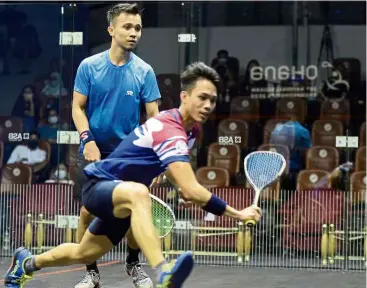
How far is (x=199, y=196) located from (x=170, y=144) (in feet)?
0.96

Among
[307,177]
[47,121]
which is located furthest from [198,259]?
[47,121]

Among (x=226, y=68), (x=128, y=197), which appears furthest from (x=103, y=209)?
(x=226, y=68)

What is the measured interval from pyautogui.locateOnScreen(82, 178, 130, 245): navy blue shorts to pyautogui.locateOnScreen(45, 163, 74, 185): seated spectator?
3812 mm

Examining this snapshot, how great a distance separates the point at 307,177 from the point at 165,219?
2806mm

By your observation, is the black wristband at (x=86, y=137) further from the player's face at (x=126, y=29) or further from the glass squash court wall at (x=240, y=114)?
the glass squash court wall at (x=240, y=114)

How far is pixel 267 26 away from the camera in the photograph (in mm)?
9234

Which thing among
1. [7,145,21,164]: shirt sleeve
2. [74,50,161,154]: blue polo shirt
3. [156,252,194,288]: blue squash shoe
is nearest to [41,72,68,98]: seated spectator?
[7,145,21,164]: shirt sleeve

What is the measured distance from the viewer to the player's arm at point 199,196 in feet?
15.9

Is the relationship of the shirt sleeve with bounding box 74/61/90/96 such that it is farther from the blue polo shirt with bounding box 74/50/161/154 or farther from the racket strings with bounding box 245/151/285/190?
the racket strings with bounding box 245/151/285/190

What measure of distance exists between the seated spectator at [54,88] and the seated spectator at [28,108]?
0.39 ft

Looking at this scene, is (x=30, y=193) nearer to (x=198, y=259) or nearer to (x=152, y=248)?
(x=198, y=259)

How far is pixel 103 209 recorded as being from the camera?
5.27 metres

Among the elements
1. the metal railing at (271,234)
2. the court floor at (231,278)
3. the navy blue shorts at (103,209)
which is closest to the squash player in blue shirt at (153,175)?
the navy blue shorts at (103,209)

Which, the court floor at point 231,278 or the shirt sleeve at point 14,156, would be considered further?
the shirt sleeve at point 14,156
